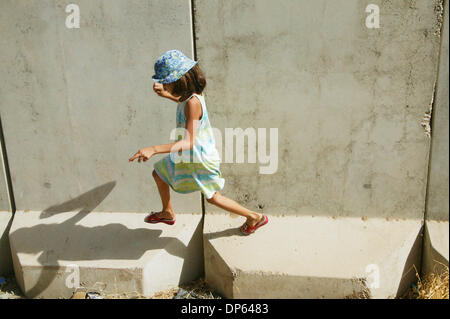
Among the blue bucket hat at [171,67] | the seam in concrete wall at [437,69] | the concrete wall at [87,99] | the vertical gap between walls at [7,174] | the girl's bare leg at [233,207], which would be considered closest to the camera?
the blue bucket hat at [171,67]

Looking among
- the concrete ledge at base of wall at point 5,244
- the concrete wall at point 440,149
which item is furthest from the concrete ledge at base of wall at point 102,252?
the concrete wall at point 440,149

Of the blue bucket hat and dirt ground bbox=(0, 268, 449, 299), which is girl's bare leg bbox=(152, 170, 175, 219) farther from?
the blue bucket hat

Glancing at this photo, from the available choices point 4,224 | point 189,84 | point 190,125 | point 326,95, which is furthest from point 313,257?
point 4,224

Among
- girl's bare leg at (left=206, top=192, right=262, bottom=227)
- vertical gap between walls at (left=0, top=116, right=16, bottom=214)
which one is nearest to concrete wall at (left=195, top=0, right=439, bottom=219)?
girl's bare leg at (left=206, top=192, right=262, bottom=227)

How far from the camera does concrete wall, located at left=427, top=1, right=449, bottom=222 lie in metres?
3.39

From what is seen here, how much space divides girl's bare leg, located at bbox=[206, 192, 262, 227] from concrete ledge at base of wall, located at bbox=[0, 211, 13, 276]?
2.03 meters

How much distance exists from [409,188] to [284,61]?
151cm

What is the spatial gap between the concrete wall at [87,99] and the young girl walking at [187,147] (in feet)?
1.62

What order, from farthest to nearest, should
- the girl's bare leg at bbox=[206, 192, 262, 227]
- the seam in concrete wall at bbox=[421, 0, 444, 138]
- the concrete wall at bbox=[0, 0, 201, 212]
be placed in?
1. the concrete wall at bbox=[0, 0, 201, 212]
2. the girl's bare leg at bbox=[206, 192, 262, 227]
3. the seam in concrete wall at bbox=[421, 0, 444, 138]

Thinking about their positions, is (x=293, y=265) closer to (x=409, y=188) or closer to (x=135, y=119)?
(x=409, y=188)

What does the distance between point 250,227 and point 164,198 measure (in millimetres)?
757

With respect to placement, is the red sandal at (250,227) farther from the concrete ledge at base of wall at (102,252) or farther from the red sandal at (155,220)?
the red sandal at (155,220)

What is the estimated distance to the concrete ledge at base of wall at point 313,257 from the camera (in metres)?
3.37

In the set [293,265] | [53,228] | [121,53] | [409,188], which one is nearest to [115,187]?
[53,228]
